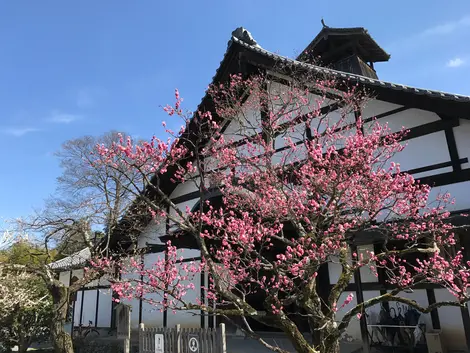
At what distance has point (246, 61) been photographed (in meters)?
11.6

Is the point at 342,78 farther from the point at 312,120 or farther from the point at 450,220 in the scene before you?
the point at 450,220

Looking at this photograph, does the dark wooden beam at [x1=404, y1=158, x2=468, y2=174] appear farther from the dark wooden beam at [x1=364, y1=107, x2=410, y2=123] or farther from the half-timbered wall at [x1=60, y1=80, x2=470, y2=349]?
the dark wooden beam at [x1=364, y1=107, x2=410, y2=123]

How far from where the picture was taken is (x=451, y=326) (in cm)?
742

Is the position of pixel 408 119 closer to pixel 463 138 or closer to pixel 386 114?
pixel 386 114

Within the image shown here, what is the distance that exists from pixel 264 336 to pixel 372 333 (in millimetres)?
3216

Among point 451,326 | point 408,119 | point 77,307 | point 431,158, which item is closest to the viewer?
point 451,326

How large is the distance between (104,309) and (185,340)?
416 inches

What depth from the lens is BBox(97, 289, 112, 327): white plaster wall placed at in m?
15.8

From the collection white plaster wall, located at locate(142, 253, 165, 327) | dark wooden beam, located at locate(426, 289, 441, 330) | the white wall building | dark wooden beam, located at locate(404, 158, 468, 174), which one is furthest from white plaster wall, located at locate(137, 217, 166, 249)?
dark wooden beam, located at locate(426, 289, 441, 330)

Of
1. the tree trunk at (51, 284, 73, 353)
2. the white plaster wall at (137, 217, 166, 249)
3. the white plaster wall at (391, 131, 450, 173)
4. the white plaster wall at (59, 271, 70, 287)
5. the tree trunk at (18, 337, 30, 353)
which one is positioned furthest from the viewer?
the white plaster wall at (59, 271, 70, 287)

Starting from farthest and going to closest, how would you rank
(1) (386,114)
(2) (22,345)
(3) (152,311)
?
(2) (22,345)
(3) (152,311)
(1) (386,114)

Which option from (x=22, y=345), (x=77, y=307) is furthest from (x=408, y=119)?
(x=77, y=307)

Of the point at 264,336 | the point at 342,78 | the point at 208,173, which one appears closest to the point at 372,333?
the point at 264,336

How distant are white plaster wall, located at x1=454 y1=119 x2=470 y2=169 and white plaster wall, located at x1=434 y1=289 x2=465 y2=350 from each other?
2.85 m
